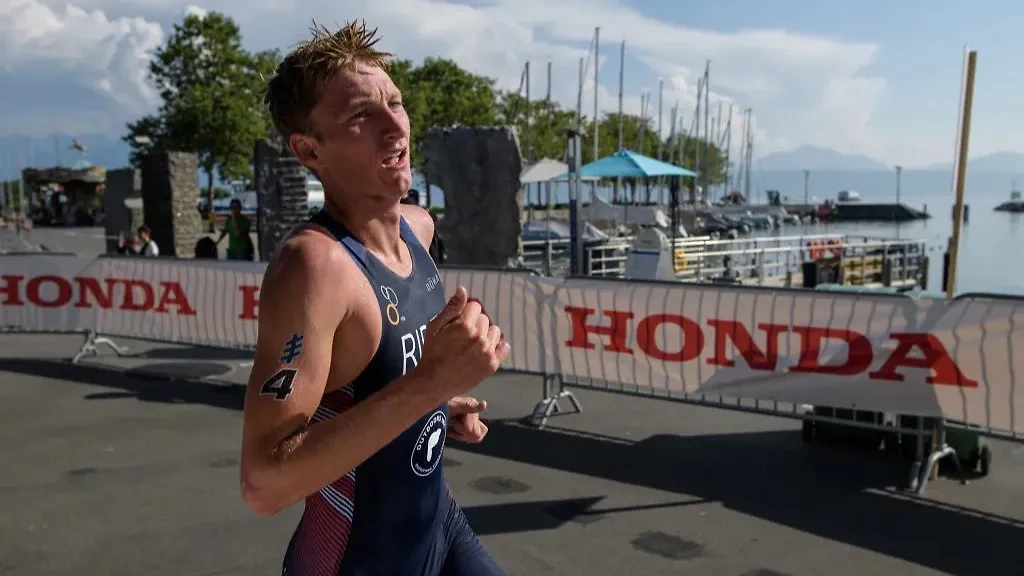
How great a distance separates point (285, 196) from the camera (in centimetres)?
1273

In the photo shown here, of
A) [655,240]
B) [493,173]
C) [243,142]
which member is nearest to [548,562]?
[493,173]

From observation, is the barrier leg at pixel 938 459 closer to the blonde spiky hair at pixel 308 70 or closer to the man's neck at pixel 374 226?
the man's neck at pixel 374 226

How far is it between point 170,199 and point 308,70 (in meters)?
20.8

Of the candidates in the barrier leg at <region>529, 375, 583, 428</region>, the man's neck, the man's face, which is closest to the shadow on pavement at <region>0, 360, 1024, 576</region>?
the barrier leg at <region>529, 375, 583, 428</region>

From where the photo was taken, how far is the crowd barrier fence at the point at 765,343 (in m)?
6.29

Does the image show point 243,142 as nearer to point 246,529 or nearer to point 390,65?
point 246,529

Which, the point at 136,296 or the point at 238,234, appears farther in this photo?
the point at 238,234

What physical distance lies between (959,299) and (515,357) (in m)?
3.82

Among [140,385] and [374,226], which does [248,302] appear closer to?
[140,385]

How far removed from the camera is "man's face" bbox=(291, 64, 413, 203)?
1.93 m

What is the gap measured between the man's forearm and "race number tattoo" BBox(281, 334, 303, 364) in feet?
0.44

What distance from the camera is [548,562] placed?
5.17m

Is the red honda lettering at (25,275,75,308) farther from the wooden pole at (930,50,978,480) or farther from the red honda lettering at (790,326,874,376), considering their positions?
the wooden pole at (930,50,978,480)

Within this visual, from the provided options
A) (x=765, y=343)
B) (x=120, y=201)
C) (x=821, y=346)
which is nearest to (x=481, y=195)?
(x=765, y=343)
